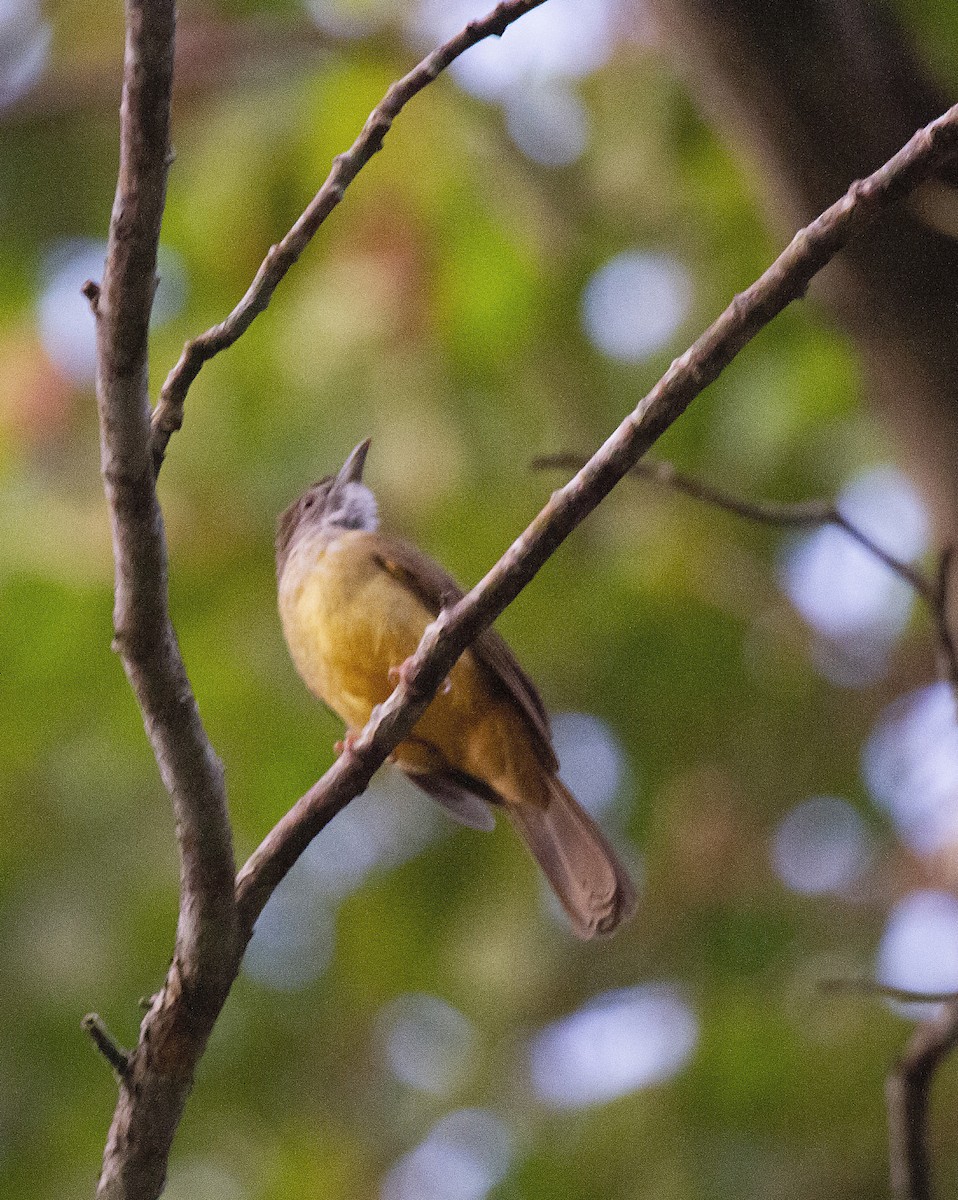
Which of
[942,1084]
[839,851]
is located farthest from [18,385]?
[942,1084]

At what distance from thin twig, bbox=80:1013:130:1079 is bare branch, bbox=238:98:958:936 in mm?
254

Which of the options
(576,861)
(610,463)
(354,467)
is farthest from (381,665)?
(610,463)

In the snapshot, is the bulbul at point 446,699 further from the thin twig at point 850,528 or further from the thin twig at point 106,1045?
the thin twig at point 106,1045

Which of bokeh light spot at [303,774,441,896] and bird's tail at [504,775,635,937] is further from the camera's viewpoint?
bokeh light spot at [303,774,441,896]

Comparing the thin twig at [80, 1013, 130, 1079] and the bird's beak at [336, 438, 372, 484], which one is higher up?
the bird's beak at [336, 438, 372, 484]

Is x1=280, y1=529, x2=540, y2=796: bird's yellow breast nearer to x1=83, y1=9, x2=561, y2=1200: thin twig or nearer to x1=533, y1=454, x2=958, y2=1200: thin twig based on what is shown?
x1=533, y1=454, x2=958, y2=1200: thin twig

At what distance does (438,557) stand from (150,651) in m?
3.07

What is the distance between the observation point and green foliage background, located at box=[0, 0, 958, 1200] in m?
5.18

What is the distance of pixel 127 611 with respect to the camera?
2207 mm

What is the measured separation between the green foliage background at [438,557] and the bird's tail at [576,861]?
118 cm

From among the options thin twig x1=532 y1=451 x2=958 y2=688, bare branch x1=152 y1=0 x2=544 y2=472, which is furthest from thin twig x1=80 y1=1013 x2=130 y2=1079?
thin twig x1=532 y1=451 x2=958 y2=688

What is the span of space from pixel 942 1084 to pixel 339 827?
2.30m

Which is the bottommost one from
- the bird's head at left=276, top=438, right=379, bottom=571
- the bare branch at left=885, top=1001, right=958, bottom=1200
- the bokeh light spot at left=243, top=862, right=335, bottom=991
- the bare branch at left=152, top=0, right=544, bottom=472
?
the bare branch at left=885, top=1001, right=958, bottom=1200

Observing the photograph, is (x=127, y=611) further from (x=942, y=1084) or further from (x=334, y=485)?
(x=942, y=1084)
